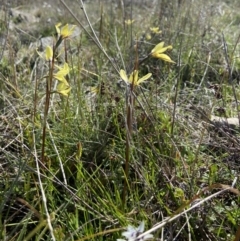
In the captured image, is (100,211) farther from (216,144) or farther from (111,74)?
(111,74)

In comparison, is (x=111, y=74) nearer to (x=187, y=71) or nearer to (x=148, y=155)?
(x=187, y=71)

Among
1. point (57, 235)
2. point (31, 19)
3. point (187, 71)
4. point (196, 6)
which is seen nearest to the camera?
point (57, 235)

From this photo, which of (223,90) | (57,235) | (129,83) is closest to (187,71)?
(223,90)

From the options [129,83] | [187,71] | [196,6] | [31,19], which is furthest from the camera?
[31,19]

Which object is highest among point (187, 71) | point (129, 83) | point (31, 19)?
point (129, 83)

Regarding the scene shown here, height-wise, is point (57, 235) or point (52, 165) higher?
point (57, 235)

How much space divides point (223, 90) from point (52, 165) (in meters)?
0.99

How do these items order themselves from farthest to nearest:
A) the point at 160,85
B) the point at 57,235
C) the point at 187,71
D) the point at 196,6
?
the point at 196,6 → the point at 187,71 → the point at 160,85 → the point at 57,235

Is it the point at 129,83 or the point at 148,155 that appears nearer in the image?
the point at 129,83

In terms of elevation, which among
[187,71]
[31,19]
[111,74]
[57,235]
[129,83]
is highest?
[129,83]

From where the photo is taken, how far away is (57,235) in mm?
994

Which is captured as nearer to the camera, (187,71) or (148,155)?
(148,155)

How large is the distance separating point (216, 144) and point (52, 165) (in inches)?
20.8

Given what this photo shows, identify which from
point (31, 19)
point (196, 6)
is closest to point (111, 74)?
point (196, 6)
